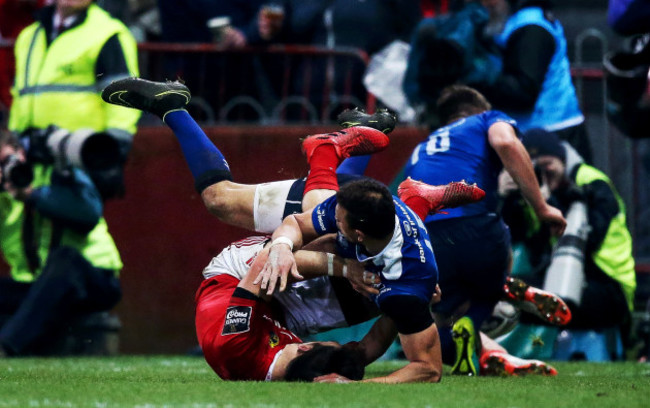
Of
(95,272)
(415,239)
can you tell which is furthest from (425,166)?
(95,272)

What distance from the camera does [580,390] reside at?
6.09 metres

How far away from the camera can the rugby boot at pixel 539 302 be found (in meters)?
7.68

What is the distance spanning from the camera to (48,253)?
9.52 m

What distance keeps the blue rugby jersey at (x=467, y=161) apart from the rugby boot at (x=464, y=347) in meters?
0.66

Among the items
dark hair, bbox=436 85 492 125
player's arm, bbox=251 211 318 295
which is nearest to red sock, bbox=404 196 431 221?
player's arm, bbox=251 211 318 295

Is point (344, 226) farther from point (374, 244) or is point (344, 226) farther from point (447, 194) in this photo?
point (447, 194)

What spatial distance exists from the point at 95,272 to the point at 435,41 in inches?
115

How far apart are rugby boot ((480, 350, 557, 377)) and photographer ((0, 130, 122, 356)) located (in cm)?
313

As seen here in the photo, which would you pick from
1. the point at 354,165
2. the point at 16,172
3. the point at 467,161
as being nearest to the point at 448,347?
the point at 467,161

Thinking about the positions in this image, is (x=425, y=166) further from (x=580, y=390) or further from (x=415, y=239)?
(x=580, y=390)

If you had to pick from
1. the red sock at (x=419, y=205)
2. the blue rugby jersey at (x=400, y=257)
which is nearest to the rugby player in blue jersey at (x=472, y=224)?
the red sock at (x=419, y=205)

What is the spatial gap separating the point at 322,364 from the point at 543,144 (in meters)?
3.65

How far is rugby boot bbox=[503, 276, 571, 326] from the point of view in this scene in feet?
25.2

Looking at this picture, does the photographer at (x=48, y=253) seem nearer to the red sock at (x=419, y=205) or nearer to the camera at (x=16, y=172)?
the camera at (x=16, y=172)
